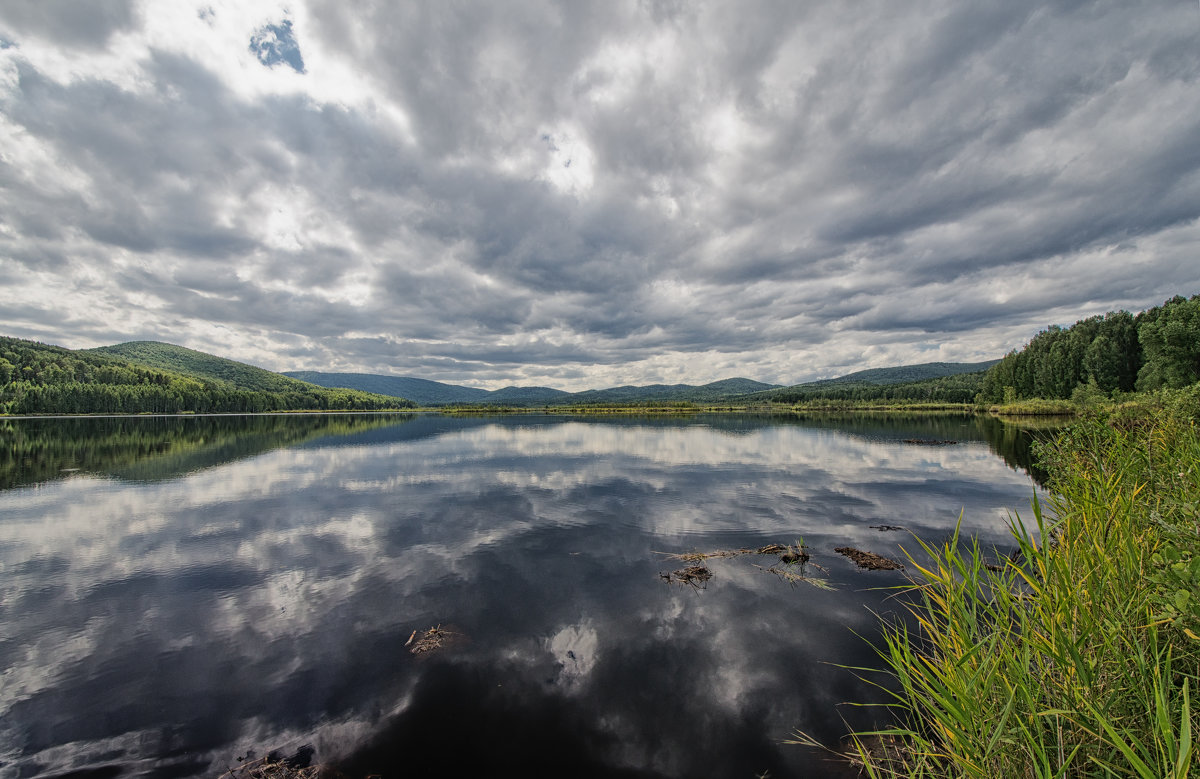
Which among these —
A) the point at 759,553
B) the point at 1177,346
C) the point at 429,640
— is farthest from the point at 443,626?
the point at 1177,346

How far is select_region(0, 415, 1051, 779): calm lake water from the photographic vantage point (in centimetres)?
775

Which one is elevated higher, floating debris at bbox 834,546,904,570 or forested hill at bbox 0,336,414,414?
forested hill at bbox 0,336,414,414

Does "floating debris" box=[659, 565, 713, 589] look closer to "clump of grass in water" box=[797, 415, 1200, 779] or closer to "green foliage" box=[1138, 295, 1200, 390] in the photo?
"clump of grass in water" box=[797, 415, 1200, 779]

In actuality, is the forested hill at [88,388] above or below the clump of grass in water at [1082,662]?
above

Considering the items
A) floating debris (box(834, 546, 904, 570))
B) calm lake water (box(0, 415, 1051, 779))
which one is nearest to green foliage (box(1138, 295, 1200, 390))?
calm lake water (box(0, 415, 1051, 779))

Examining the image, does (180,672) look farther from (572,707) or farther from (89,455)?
(89,455)

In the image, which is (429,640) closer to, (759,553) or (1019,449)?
(759,553)

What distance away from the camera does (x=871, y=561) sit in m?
15.4

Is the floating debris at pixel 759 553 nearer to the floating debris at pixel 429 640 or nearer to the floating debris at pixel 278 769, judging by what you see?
the floating debris at pixel 429 640

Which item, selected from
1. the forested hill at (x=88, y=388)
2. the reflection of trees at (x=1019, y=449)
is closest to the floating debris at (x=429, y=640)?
the reflection of trees at (x=1019, y=449)

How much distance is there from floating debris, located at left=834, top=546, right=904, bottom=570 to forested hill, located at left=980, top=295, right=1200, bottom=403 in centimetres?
6645

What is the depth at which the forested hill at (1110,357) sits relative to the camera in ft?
187

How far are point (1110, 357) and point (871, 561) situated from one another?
11220 cm

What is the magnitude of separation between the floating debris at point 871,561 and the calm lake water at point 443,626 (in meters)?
0.36
